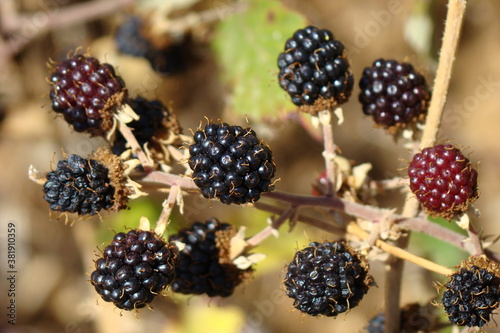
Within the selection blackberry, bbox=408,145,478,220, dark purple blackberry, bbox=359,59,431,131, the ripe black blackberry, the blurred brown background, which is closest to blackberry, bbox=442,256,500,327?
blackberry, bbox=408,145,478,220

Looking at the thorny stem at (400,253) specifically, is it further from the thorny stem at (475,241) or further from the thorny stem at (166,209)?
the thorny stem at (166,209)

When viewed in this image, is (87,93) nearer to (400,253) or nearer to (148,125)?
(148,125)

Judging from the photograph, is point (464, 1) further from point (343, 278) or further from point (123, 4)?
point (123, 4)

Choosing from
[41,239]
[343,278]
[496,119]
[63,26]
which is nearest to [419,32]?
[496,119]

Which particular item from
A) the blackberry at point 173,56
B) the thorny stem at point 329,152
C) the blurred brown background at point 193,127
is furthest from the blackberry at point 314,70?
the blackberry at point 173,56

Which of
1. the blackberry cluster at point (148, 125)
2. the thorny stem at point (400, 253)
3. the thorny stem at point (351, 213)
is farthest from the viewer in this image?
the blackberry cluster at point (148, 125)

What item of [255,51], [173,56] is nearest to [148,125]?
[255,51]
